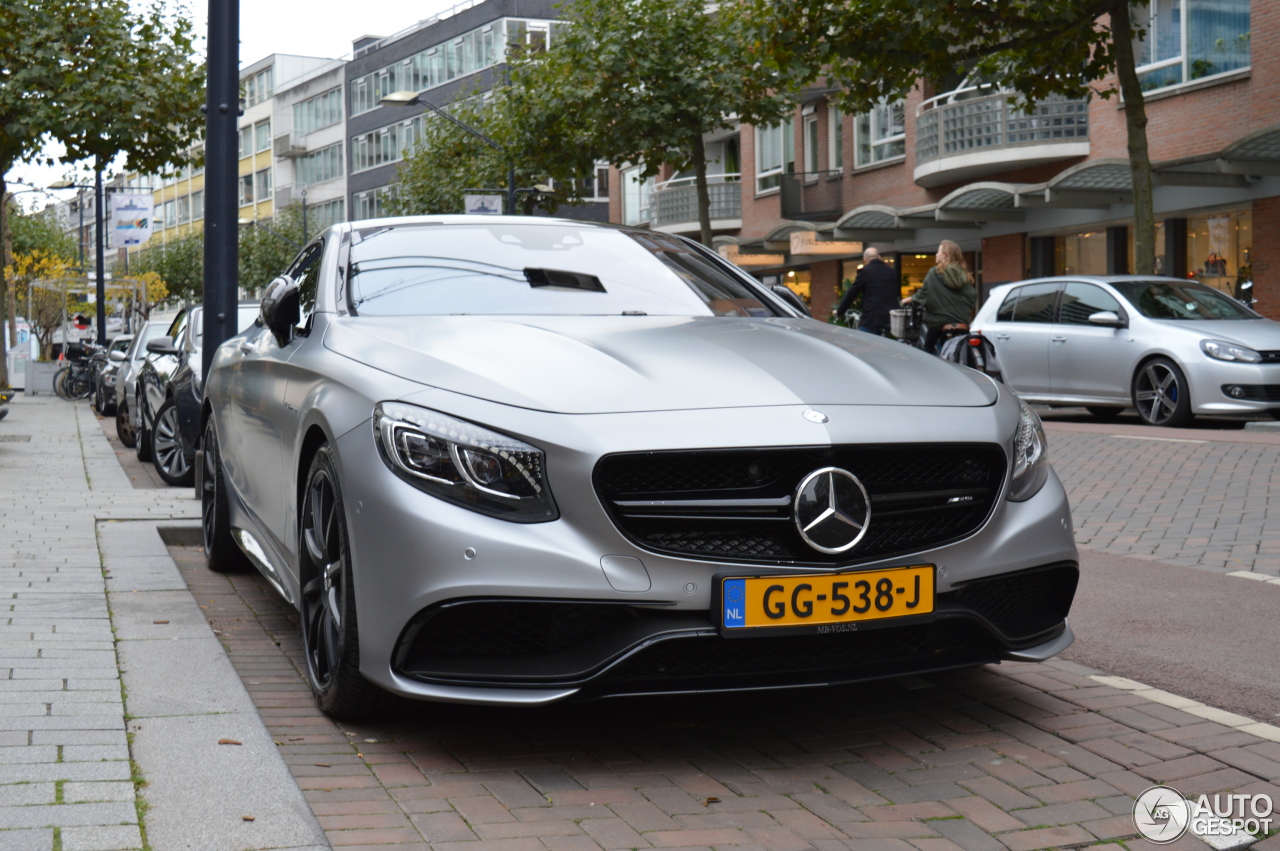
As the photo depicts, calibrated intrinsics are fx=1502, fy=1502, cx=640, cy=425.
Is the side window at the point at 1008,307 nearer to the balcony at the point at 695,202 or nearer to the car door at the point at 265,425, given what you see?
the car door at the point at 265,425

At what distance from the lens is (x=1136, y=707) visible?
14.3ft

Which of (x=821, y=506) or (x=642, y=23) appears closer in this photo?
(x=821, y=506)

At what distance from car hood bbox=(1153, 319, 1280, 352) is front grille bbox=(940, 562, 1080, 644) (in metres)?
11.2

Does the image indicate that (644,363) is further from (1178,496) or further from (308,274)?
(1178,496)

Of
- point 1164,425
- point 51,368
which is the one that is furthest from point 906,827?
point 51,368

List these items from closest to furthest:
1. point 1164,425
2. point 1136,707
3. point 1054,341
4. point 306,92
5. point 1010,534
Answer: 1. point 1010,534
2. point 1136,707
3. point 1164,425
4. point 1054,341
5. point 306,92

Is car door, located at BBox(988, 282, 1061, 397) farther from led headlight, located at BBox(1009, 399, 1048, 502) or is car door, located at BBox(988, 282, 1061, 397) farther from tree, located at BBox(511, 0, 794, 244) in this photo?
tree, located at BBox(511, 0, 794, 244)

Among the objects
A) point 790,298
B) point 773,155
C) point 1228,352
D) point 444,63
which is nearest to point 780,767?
point 790,298

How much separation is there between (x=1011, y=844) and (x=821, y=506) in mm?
885

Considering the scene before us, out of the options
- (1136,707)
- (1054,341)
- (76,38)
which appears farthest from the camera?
(76,38)

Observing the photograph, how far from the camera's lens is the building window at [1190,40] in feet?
77.5

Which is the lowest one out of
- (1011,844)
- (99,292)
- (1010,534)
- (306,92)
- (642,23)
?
(1011,844)

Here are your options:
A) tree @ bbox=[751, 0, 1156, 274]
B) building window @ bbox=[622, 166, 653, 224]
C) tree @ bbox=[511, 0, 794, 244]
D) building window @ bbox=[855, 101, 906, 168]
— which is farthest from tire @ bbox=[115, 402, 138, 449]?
building window @ bbox=[622, 166, 653, 224]

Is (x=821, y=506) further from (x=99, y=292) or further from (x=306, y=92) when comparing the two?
(x=306, y=92)
